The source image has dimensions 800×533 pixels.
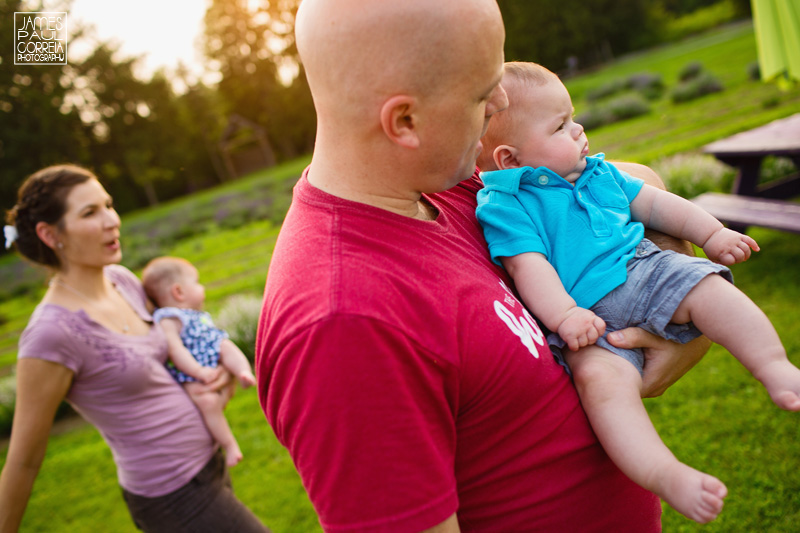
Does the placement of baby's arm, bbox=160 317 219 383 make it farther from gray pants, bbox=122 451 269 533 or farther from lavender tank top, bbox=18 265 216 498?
gray pants, bbox=122 451 269 533

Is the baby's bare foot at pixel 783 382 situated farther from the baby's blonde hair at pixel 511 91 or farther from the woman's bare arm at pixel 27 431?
the woman's bare arm at pixel 27 431

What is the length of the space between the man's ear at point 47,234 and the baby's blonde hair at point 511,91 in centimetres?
230

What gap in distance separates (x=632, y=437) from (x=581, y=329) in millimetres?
297

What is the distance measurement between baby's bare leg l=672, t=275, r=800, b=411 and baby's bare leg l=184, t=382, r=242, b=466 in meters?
2.37

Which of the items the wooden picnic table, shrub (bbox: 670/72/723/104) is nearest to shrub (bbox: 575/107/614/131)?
shrub (bbox: 670/72/723/104)

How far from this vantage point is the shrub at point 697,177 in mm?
6875

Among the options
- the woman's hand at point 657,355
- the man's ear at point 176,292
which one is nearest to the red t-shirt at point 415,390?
the woman's hand at point 657,355

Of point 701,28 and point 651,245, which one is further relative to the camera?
point 701,28

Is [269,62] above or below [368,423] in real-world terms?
above

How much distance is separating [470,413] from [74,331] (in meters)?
2.13

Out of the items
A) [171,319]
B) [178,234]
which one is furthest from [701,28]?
[171,319]

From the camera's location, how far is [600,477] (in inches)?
56.3

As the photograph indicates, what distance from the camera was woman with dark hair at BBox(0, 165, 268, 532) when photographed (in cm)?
239

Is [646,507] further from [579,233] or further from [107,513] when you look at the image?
[107,513]
